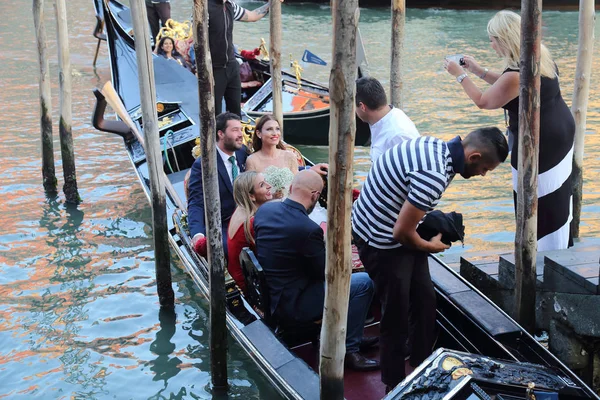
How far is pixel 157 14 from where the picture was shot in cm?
813

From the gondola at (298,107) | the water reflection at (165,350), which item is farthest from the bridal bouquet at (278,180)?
the gondola at (298,107)

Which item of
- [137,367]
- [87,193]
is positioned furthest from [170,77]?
[137,367]

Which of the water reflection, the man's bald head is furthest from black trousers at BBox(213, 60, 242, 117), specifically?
the man's bald head

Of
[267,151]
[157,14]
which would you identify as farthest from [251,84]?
[267,151]

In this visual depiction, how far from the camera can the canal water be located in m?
3.63

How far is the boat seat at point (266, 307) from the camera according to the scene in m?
3.06

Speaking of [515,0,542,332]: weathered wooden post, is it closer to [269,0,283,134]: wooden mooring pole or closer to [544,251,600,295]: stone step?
[544,251,600,295]: stone step

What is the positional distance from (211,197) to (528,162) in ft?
4.09

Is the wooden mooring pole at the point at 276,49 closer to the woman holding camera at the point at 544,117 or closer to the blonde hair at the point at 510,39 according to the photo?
the woman holding camera at the point at 544,117

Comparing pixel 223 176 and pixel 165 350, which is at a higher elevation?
pixel 223 176

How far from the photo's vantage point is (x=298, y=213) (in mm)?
2846

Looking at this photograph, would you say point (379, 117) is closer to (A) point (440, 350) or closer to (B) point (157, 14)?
(A) point (440, 350)

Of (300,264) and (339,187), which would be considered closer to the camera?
(339,187)

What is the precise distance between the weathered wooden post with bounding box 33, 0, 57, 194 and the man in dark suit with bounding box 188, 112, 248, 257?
6.95 feet
